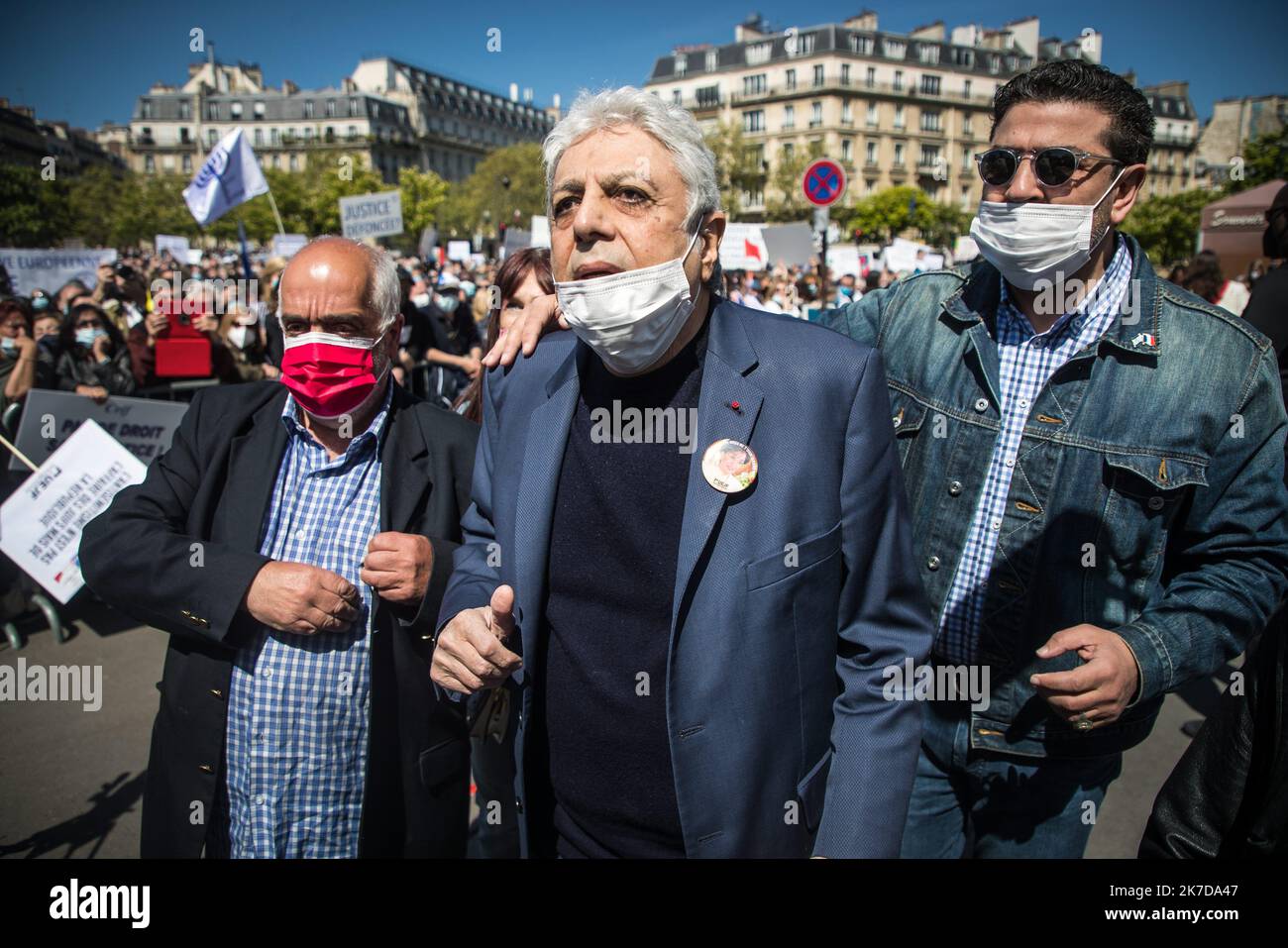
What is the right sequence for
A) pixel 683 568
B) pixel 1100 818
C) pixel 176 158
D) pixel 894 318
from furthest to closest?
pixel 176 158 < pixel 1100 818 < pixel 894 318 < pixel 683 568

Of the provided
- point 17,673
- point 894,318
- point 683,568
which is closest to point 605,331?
point 683,568

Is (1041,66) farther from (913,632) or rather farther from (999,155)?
(913,632)

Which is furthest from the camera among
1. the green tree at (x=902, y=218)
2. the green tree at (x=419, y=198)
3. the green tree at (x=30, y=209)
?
the green tree at (x=419, y=198)

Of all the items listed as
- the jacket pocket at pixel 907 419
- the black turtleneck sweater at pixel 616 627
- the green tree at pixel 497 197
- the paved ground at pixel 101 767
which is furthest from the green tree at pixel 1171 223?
the black turtleneck sweater at pixel 616 627

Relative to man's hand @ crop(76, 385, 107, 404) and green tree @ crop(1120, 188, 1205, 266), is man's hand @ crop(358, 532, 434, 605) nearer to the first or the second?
man's hand @ crop(76, 385, 107, 404)

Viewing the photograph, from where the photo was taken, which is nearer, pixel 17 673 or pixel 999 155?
pixel 999 155

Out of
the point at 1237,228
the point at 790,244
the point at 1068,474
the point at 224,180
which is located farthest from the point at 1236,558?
the point at 1237,228

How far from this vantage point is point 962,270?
7.92 feet

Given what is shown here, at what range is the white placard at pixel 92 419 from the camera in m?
5.70

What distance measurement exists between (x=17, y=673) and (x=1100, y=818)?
6.75m

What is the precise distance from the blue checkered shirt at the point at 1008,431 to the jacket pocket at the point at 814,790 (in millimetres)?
630

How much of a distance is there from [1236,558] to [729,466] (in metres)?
1.36

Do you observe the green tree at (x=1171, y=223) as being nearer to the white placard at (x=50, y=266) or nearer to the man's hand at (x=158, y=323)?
the white placard at (x=50, y=266)

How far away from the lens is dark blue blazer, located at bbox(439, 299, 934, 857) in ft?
5.26
